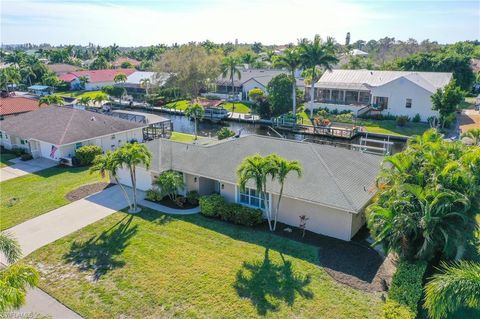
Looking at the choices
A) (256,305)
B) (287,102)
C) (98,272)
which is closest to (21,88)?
(287,102)

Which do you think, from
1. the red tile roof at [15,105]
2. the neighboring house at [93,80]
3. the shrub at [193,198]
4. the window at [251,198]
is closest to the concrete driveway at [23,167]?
the red tile roof at [15,105]

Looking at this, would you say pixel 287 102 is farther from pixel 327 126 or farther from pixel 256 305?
pixel 256 305

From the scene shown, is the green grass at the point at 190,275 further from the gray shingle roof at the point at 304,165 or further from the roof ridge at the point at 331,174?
the roof ridge at the point at 331,174

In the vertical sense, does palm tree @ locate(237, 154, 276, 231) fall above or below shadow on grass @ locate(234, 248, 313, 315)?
above

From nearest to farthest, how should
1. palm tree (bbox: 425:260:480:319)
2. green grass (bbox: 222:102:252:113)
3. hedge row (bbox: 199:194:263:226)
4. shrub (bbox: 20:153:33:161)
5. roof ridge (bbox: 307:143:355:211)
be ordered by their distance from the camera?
palm tree (bbox: 425:260:480:319)
roof ridge (bbox: 307:143:355:211)
hedge row (bbox: 199:194:263:226)
shrub (bbox: 20:153:33:161)
green grass (bbox: 222:102:252:113)

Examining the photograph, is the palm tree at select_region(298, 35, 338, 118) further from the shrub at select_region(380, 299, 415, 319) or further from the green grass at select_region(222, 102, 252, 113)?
the shrub at select_region(380, 299, 415, 319)

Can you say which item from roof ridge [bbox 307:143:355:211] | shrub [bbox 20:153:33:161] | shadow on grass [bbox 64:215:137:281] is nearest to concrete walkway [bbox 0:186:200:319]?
shadow on grass [bbox 64:215:137:281]
